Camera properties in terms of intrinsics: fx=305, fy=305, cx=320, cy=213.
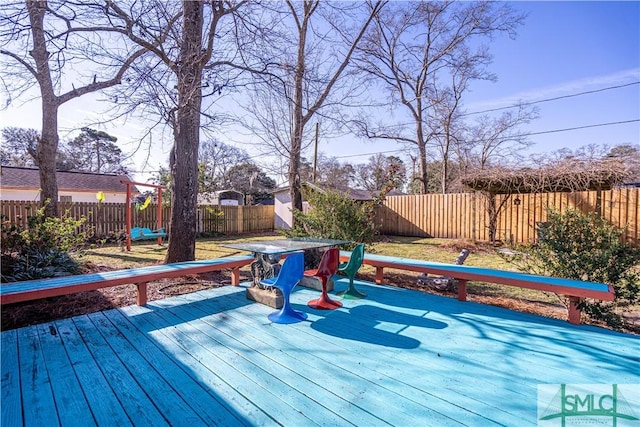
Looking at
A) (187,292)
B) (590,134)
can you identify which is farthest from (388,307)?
(590,134)

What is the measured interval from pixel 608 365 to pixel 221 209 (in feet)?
45.3

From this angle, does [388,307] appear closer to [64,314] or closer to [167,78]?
[64,314]

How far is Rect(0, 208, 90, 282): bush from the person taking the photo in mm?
4242

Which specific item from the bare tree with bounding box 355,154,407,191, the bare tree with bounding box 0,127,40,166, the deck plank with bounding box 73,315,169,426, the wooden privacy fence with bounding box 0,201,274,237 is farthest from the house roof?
the bare tree with bounding box 355,154,407,191

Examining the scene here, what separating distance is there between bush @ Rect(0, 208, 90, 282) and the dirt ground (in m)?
0.60

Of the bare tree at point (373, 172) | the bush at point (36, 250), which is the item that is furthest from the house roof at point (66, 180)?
the bare tree at point (373, 172)

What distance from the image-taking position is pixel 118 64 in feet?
12.4

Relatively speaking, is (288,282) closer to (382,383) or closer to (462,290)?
(382,383)

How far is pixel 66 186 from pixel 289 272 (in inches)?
766

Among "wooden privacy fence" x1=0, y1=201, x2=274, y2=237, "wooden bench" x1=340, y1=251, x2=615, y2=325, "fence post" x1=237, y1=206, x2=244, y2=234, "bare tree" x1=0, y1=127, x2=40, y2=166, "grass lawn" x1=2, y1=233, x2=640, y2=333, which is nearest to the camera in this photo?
"wooden bench" x1=340, y1=251, x2=615, y2=325

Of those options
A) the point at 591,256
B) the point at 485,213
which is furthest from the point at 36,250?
the point at 485,213

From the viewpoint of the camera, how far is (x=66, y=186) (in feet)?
55.3
